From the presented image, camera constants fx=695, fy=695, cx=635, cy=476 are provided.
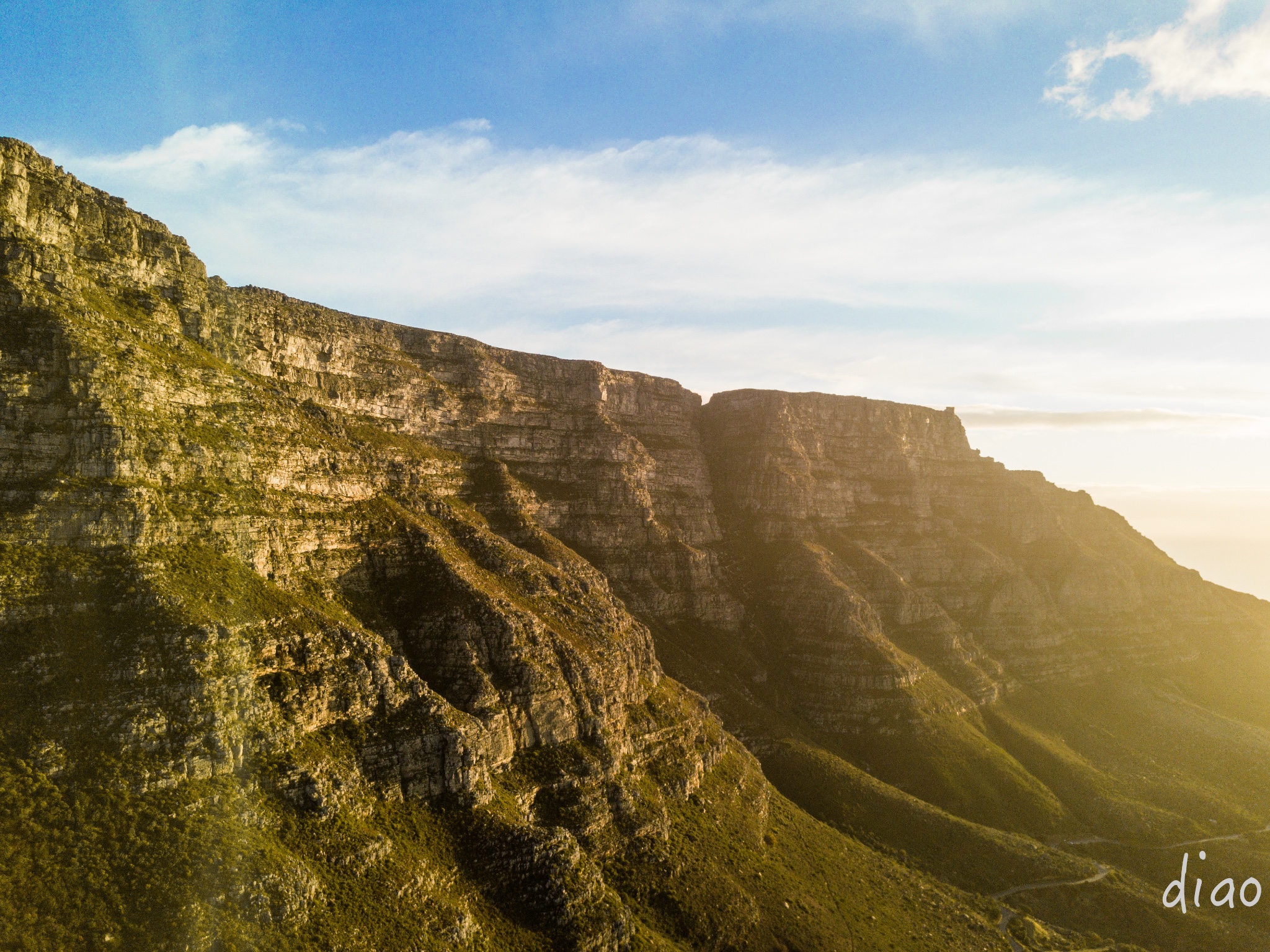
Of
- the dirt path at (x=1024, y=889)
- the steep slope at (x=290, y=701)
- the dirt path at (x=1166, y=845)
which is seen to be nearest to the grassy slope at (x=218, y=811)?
the steep slope at (x=290, y=701)

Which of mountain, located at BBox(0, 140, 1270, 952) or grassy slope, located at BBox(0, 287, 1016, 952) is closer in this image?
grassy slope, located at BBox(0, 287, 1016, 952)

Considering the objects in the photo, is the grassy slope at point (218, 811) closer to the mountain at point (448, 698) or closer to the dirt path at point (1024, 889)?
the mountain at point (448, 698)

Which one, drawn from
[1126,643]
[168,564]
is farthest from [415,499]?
[1126,643]

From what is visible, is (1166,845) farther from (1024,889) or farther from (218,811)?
(218,811)

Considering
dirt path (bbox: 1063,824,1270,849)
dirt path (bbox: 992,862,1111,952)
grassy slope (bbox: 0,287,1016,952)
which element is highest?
grassy slope (bbox: 0,287,1016,952)

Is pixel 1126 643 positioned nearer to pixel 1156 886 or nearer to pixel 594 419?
pixel 1156 886

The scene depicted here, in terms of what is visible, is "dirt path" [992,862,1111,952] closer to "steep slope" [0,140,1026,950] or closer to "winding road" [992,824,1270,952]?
"winding road" [992,824,1270,952]

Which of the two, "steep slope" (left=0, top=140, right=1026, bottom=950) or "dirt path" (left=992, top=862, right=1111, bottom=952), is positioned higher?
"steep slope" (left=0, top=140, right=1026, bottom=950)

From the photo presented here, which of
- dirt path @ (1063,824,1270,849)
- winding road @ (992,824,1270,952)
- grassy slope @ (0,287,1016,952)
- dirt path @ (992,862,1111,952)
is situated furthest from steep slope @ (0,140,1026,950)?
dirt path @ (1063,824,1270,849)
